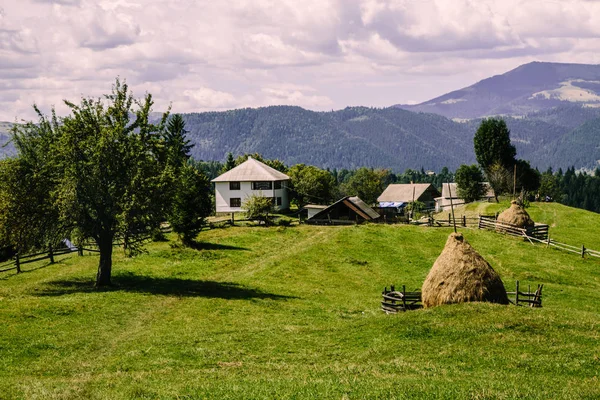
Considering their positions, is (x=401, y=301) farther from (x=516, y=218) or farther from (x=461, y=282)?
(x=516, y=218)

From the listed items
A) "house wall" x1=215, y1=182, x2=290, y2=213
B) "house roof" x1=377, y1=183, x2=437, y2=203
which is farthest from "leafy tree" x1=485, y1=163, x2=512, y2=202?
"house wall" x1=215, y1=182, x2=290, y2=213

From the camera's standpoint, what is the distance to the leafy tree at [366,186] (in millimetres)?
152750

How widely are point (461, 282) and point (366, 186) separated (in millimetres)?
123861

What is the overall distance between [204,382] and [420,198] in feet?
417

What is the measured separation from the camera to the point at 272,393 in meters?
17.8

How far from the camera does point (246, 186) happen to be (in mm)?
91625

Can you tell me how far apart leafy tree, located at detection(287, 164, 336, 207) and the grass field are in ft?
167

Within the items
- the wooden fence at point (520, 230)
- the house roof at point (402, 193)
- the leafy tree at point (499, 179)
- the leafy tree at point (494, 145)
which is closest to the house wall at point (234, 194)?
the wooden fence at point (520, 230)

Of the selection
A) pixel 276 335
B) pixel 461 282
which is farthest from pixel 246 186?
pixel 276 335

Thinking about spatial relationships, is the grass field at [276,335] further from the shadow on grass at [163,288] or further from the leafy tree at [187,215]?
the leafy tree at [187,215]

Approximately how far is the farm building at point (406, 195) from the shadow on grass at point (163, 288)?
9727cm

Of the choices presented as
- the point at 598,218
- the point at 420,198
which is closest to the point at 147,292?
the point at 598,218

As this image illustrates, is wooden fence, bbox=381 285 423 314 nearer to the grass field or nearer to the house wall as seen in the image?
the grass field

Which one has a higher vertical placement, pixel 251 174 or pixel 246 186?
pixel 251 174
